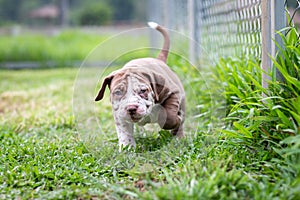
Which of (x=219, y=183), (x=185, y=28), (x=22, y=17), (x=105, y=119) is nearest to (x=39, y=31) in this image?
(x=22, y=17)

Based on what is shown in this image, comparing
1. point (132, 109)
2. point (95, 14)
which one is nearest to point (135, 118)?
point (132, 109)

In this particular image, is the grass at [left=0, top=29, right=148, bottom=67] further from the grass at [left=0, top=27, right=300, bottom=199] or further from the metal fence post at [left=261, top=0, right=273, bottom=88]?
the metal fence post at [left=261, top=0, right=273, bottom=88]

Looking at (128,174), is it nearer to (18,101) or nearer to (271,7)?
(271,7)

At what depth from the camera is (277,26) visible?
2.37m

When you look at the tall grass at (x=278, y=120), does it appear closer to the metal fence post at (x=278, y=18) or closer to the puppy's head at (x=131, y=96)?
the metal fence post at (x=278, y=18)

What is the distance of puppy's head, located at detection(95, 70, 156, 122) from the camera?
2.17 metres

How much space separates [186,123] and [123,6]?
56.4 ft

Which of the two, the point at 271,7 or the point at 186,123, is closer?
the point at 271,7

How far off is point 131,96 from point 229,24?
184 centimetres

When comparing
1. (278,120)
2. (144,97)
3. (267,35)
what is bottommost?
(278,120)

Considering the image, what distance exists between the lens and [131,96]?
2197 millimetres

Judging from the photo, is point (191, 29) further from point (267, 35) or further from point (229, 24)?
point (267, 35)

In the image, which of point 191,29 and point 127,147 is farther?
point 191,29

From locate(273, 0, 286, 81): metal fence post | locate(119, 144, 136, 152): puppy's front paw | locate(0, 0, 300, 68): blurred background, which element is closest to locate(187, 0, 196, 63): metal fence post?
locate(0, 0, 300, 68): blurred background
